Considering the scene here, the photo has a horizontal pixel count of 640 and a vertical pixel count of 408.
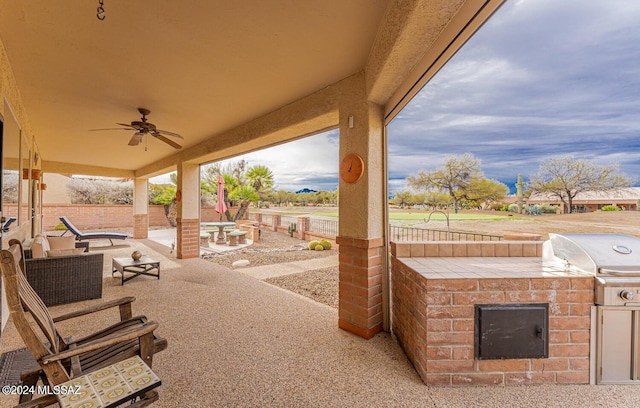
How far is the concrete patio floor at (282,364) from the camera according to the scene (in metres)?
1.79

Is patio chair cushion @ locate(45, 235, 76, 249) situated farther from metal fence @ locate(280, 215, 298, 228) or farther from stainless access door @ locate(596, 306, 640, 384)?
stainless access door @ locate(596, 306, 640, 384)

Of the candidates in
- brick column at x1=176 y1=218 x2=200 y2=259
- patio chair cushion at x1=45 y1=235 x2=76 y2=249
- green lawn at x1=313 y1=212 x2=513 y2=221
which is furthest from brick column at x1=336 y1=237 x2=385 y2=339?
patio chair cushion at x1=45 y1=235 x2=76 y2=249

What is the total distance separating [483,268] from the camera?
7.02 ft

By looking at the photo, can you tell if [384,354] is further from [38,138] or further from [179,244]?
[38,138]

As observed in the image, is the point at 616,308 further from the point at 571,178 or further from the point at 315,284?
the point at 315,284

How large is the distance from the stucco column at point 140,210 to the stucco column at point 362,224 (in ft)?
32.5

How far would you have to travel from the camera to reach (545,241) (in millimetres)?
2312

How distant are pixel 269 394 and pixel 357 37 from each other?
2.75 meters

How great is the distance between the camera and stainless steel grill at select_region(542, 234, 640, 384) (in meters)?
1.80

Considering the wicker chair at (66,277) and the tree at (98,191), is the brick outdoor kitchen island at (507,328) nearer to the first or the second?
the wicker chair at (66,277)

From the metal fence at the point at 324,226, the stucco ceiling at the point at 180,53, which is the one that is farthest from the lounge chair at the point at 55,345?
the metal fence at the point at 324,226

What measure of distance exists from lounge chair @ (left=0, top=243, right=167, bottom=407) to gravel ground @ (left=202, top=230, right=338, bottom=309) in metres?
2.40

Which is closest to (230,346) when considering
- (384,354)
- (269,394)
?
(269,394)

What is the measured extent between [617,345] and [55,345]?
350cm
